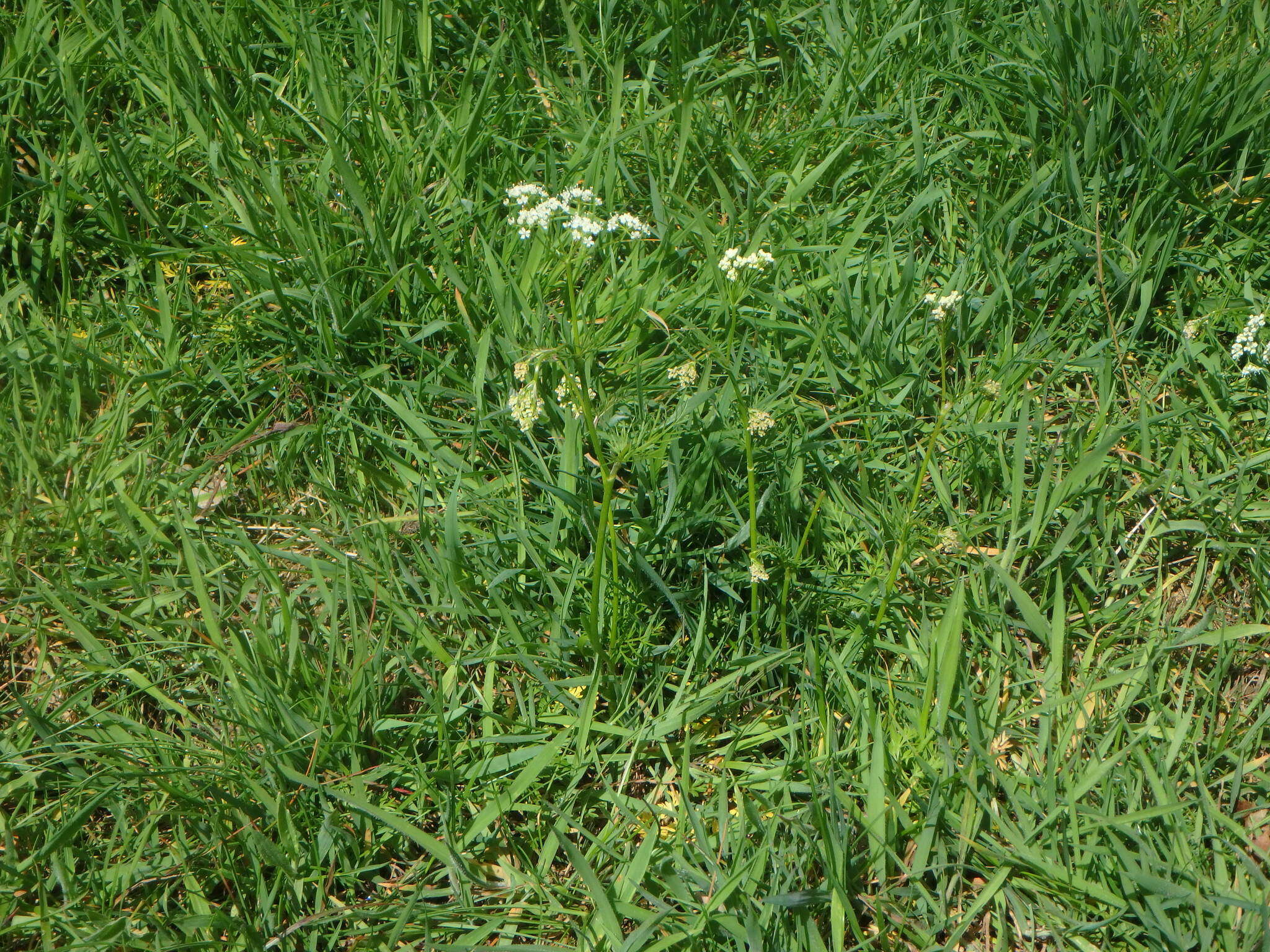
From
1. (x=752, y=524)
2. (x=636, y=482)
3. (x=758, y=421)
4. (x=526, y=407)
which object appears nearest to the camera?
(x=526, y=407)

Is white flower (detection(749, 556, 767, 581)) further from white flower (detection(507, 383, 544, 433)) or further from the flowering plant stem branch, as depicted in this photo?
white flower (detection(507, 383, 544, 433))

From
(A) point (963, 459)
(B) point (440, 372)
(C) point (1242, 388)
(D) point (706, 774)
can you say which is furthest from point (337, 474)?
(C) point (1242, 388)

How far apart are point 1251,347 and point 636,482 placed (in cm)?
147

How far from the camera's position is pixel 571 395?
1876 mm

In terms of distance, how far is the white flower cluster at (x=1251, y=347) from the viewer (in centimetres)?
235

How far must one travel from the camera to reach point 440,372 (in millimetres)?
2479

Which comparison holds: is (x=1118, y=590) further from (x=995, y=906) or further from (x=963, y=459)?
(x=995, y=906)

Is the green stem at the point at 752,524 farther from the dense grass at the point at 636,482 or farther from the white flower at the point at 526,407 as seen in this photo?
the white flower at the point at 526,407

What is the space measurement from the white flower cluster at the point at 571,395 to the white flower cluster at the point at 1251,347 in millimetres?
1515

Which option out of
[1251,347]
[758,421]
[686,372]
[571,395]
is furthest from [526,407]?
[1251,347]

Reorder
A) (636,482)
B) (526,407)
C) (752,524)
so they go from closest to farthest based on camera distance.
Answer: (526,407)
(752,524)
(636,482)

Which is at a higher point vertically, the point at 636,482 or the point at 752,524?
the point at 752,524

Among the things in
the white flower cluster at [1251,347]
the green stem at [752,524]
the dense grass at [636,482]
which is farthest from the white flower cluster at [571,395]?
the white flower cluster at [1251,347]

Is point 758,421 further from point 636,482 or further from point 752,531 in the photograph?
point 636,482
